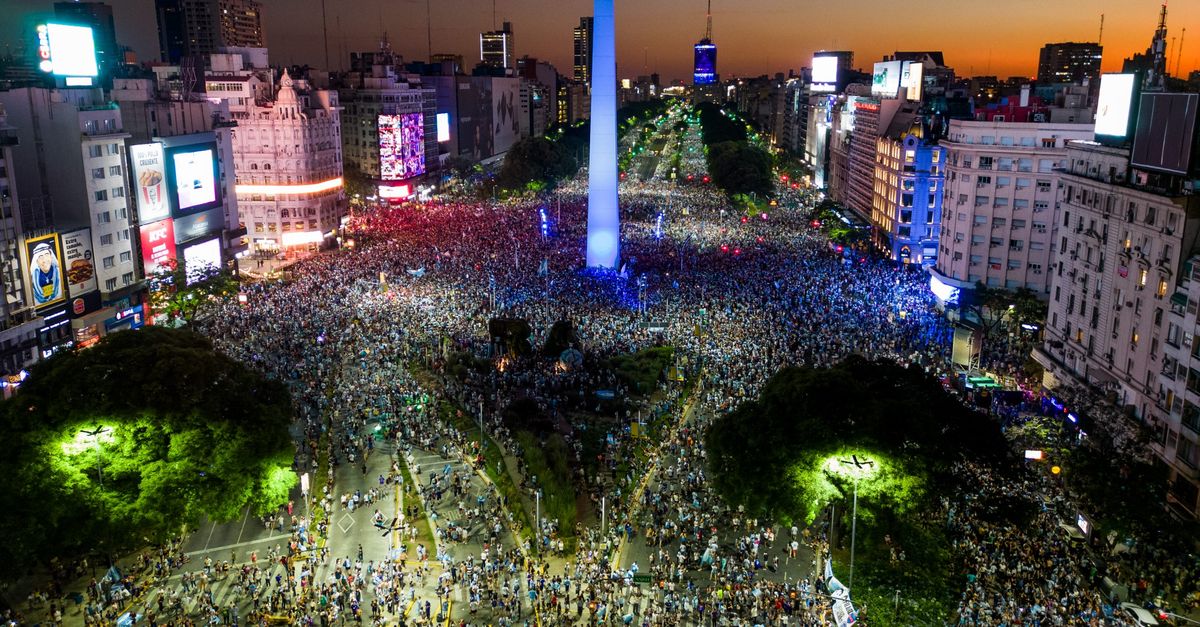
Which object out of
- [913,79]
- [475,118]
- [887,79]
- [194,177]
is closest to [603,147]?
[194,177]

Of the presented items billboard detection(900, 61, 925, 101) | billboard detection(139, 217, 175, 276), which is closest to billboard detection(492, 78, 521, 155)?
billboard detection(900, 61, 925, 101)

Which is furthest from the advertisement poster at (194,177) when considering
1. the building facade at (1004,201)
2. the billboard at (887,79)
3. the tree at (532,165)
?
the billboard at (887,79)

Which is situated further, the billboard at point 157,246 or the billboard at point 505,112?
the billboard at point 505,112

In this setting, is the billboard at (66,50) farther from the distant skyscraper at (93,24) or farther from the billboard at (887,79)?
the billboard at (887,79)

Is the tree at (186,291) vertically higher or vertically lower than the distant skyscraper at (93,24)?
lower

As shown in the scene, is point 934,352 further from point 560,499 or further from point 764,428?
point 560,499

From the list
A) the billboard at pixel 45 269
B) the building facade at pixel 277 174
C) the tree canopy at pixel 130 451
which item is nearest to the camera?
the tree canopy at pixel 130 451
